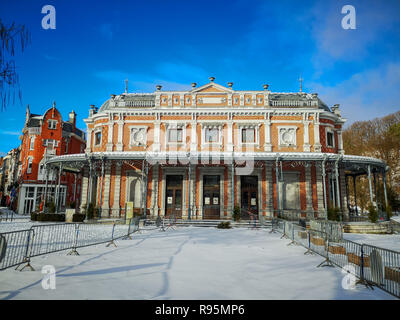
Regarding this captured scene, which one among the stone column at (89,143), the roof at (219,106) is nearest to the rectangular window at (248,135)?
the roof at (219,106)

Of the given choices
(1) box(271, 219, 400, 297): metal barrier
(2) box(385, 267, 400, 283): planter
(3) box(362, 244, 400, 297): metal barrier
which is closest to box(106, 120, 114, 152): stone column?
(1) box(271, 219, 400, 297): metal barrier

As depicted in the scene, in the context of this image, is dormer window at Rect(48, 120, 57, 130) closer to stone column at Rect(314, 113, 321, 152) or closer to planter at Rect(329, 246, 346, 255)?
stone column at Rect(314, 113, 321, 152)

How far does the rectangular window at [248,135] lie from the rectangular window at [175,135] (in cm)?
505

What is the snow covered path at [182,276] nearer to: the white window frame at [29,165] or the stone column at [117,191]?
the stone column at [117,191]

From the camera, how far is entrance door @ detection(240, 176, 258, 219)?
1891cm

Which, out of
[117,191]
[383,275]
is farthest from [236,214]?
[383,275]

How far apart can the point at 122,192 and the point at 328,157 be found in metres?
14.9

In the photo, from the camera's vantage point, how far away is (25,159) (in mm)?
30344

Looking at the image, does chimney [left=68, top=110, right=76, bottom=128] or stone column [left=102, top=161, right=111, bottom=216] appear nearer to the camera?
stone column [left=102, top=161, right=111, bottom=216]

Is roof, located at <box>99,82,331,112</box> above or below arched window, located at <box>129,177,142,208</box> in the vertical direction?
above

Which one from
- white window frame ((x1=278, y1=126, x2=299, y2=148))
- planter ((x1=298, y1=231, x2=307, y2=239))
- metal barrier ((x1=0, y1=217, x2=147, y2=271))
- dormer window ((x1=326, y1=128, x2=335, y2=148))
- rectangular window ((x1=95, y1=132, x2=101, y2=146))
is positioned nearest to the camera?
metal barrier ((x1=0, y1=217, x2=147, y2=271))

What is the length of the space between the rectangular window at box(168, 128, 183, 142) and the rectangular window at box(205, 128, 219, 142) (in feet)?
6.89

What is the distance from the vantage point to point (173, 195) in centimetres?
1920
